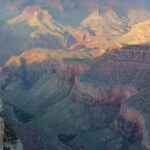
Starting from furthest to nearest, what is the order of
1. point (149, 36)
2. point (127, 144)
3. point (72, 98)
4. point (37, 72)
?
point (149, 36), point (37, 72), point (72, 98), point (127, 144)

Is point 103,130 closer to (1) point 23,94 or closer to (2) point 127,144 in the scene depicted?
(2) point 127,144

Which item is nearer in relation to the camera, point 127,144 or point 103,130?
point 127,144

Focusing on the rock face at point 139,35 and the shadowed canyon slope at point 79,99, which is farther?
the rock face at point 139,35

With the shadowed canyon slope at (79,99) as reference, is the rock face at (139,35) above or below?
above

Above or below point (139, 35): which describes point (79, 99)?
below

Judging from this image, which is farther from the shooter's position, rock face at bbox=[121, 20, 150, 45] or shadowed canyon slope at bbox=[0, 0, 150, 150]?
rock face at bbox=[121, 20, 150, 45]

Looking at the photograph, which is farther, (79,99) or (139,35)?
(139,35)

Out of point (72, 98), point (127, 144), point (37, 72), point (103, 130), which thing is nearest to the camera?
point (127, 144)

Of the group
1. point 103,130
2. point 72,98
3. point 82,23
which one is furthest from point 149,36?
point 82,23

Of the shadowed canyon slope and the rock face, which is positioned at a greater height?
the rock face

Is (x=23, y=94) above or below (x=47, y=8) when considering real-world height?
below

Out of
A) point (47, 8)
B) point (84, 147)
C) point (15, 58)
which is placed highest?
point (47, 8)
